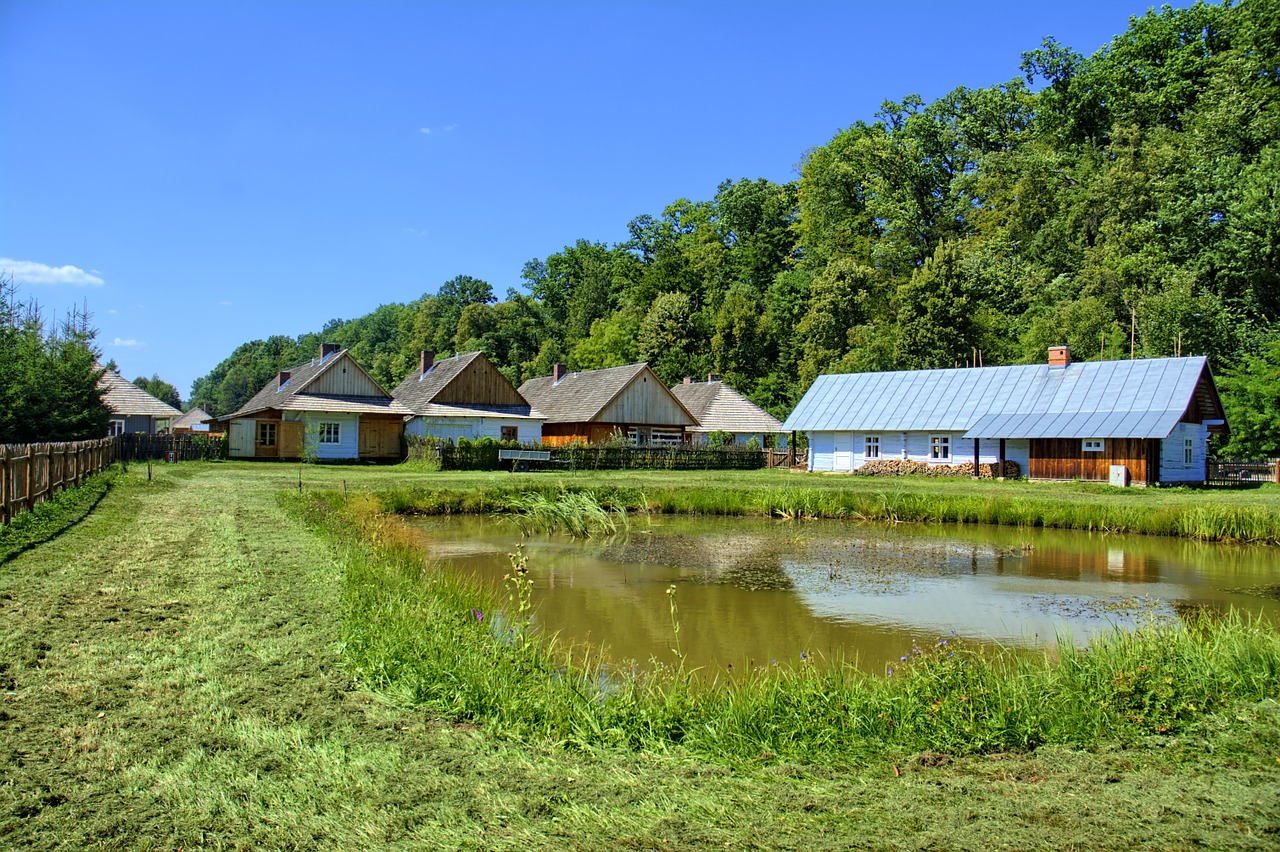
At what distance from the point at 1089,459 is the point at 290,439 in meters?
33.7

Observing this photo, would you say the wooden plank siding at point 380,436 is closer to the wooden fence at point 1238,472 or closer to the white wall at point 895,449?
the white wall at point 895,449

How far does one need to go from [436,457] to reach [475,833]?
103 ft

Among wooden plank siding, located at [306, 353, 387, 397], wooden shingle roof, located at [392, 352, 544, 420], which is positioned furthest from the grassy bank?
wooden plank siding, located at [306, 353, 387, 397]

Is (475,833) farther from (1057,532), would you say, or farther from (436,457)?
(436,457)

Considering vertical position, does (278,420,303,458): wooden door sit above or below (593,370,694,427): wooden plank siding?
below

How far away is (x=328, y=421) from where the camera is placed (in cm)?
4072

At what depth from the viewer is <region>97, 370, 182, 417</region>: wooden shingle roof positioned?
50.5 m

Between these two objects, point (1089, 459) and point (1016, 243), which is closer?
point (1089, 459)

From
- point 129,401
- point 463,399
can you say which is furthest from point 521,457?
point 129,401

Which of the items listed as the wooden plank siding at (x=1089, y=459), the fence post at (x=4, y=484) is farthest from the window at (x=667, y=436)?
the fence post at (x=4, y=484)

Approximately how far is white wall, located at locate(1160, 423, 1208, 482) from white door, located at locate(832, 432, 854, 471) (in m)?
12.8

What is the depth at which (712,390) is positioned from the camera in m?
53.0

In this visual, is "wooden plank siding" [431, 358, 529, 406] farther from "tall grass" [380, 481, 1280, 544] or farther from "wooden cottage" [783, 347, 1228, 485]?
"tall grass" [380, 481, 1280, 544]

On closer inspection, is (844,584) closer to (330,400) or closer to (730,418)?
(330,400)
